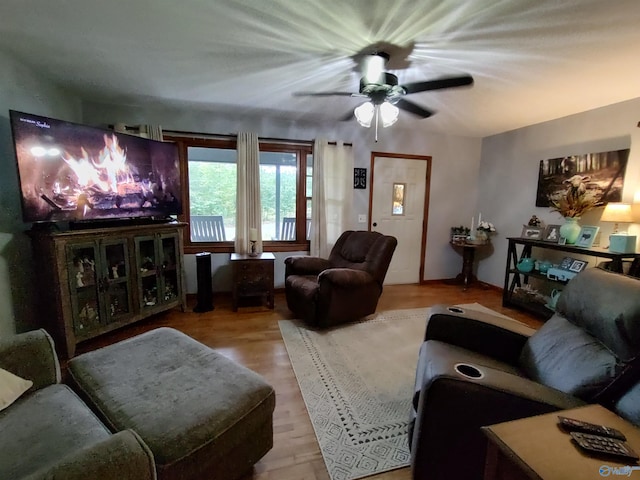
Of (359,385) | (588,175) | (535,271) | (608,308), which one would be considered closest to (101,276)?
(359,385)

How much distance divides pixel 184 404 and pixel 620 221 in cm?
387

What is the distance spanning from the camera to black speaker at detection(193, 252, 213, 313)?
334 cm

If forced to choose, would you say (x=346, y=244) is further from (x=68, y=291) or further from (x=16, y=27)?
(x=16, y=27)

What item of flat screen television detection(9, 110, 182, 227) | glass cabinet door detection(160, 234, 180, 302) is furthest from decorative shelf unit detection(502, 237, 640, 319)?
flat screen television detection(9, 110, 182, 227)

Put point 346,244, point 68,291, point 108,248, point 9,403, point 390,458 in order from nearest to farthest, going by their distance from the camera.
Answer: point 9,403 < point 390,458 < point 68,291 < point 108,248 < point 346,244

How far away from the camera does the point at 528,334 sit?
1.68 meters

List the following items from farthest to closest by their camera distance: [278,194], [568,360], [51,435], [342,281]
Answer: [278,194] → [342,281] → [568,360] → [51,435]

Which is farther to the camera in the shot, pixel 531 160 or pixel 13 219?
pixel 531 160

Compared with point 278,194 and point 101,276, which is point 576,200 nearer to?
point 278,194

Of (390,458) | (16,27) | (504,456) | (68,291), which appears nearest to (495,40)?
(504,456)

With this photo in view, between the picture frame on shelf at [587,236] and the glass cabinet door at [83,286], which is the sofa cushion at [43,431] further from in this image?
the picture frame on shelf at [587,236]

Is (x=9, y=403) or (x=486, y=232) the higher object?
(x=486, y=232)

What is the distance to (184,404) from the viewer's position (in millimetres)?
1220

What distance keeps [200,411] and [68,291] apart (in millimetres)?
1922
